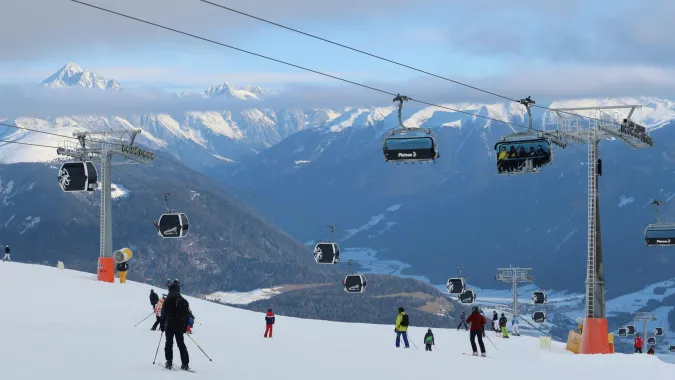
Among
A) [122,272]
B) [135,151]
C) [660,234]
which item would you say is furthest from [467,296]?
[660,234]

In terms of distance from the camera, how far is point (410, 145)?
3997 cm

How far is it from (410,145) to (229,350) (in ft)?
33.6

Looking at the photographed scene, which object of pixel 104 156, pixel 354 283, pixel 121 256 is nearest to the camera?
pixel 121 256

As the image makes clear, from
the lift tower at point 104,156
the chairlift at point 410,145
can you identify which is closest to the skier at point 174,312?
the chairlift at point 410,145

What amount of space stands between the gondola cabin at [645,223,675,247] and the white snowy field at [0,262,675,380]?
465 inches

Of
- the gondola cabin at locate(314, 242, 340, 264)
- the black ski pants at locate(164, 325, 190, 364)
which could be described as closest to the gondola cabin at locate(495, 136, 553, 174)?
the black ski pants at locate(164, 325, 190, 364)

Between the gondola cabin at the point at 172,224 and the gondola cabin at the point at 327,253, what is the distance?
42.4ft

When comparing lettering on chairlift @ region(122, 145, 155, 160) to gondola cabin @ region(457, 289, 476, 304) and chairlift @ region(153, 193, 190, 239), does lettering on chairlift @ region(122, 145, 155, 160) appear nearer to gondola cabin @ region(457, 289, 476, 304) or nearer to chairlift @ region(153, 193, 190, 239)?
chairlift @ region(153, 193, 190, 239)

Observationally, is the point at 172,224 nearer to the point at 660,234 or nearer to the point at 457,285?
the point at 660,234

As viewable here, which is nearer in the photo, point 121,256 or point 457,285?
Answer: point 121,256

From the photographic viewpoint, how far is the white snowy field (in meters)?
26.9

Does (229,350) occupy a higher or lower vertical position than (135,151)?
lower

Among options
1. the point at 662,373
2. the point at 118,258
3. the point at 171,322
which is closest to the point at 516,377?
the point at 662,373

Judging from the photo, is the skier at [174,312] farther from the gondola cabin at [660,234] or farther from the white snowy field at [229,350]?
the gondola cabin at [660,234]
